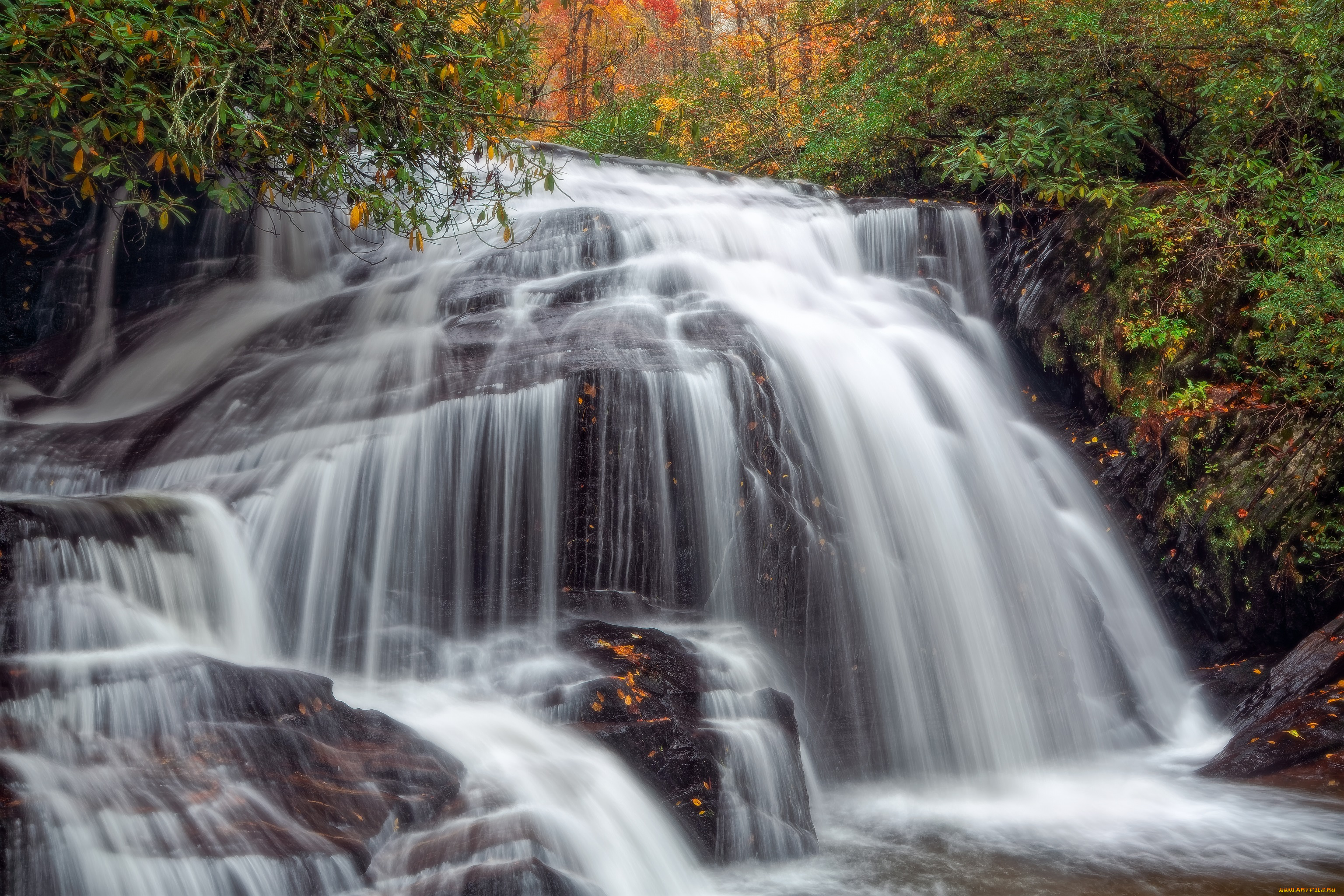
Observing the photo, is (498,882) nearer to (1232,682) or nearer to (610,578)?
(610,578)

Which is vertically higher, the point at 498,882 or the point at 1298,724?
the point at 1298,724

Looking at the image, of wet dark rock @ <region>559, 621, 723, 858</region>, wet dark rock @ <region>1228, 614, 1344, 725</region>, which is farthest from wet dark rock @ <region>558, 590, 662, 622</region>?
wet dark rock @ <region>1228, 614, 1344, 725</region>

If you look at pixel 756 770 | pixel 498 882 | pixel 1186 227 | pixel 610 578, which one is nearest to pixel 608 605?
pixel 610 578

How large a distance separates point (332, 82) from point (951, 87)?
808cm

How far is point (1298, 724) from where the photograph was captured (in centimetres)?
544

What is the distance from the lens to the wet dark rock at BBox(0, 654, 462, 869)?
3404mm

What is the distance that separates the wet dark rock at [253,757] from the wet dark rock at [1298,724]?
190 inches

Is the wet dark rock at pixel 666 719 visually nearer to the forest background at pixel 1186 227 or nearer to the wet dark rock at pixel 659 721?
the wet dark rock at pixel 659 721

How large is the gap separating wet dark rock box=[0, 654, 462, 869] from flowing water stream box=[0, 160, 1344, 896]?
32 millimetres

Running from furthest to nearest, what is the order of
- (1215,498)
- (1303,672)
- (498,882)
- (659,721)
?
(1215,498) < (1303,672) < (659,721) < (498,882)

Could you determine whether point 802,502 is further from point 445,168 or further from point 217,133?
point 217,133

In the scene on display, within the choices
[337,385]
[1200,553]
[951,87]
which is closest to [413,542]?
[337,385]

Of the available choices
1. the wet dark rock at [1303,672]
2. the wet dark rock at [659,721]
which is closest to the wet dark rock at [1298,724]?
the wet dark rock at [1303,672]

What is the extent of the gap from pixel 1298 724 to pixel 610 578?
→ 439 cm
